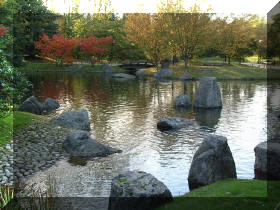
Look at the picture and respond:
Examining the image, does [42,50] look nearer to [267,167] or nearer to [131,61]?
[131,61]

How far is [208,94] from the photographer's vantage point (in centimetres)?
3250

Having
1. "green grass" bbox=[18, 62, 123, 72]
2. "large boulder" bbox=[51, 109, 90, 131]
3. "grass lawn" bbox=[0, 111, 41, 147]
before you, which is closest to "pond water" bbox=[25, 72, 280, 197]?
"large boulder" bbox=[51, 109, 90, 131]

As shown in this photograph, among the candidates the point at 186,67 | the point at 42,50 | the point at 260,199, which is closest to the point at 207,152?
the point at 260,199

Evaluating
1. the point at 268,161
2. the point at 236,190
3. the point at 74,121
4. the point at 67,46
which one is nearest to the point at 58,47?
the point at 67,46

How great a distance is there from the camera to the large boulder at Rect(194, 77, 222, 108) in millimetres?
32000

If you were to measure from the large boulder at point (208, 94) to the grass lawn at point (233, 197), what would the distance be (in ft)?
67.6

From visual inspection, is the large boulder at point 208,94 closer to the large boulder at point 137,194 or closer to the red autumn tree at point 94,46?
the large boulder at point 137,194

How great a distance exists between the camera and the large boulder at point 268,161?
14.8 meters

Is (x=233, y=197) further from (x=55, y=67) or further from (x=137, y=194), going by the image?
(x=55, y=67)

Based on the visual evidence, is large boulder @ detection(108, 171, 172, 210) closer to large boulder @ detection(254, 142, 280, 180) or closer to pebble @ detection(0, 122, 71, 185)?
pebble @ detection(0, 122, 71, 185)

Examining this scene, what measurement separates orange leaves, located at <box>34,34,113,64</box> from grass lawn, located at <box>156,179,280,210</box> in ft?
227

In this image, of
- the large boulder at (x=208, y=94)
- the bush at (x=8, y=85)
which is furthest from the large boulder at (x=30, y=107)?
the large boulder at (x=208, y=94)

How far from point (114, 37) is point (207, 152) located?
76450mm

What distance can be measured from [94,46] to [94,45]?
41 cm
